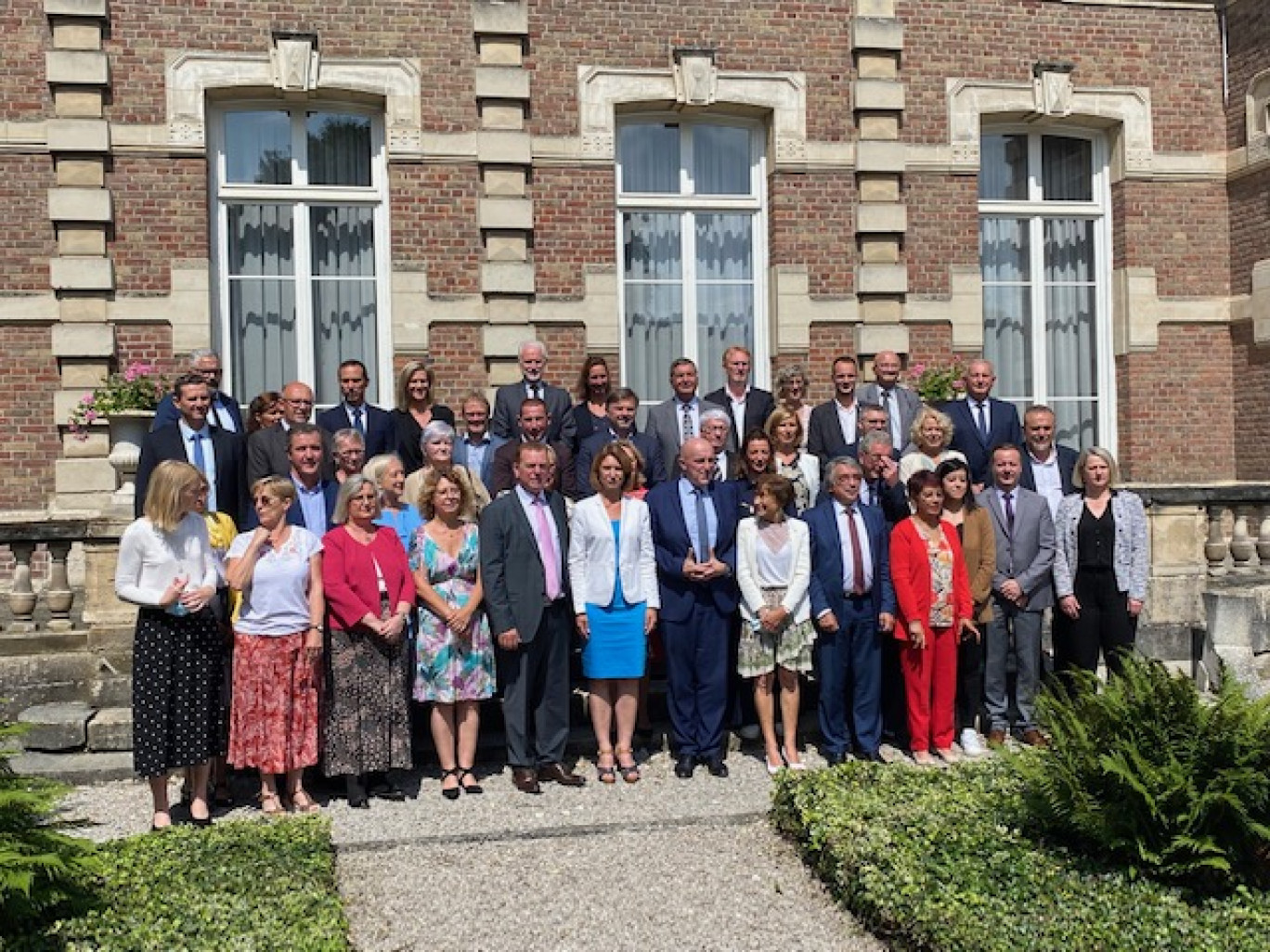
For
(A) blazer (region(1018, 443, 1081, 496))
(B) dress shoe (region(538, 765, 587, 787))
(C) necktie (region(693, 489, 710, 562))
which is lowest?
(B) dress shoe (region(538, 765, 587, 787))

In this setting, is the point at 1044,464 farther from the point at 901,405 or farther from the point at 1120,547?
the point at 901,405

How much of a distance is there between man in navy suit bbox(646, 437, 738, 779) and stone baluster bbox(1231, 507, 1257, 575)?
4140 mm

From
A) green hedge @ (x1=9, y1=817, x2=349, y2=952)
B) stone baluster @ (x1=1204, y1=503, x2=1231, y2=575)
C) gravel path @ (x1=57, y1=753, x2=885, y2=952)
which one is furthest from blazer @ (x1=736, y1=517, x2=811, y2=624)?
stone baluster @ (x1=1204, y1=503, x2=1231, y2=575)

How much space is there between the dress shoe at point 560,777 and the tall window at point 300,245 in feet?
15.7

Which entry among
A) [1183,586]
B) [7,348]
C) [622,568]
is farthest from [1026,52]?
[7,348]

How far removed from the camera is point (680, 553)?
260 inches

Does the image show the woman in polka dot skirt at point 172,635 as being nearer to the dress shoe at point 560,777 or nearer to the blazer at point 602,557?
the dress shoe at point 560,777

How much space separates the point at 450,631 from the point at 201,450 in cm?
172

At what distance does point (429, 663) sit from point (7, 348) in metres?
5.25

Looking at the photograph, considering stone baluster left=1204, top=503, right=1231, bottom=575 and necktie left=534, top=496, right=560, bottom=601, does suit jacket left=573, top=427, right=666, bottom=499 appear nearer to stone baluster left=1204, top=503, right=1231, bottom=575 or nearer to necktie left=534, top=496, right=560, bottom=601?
necktie left=534, top=496, right=560, bottom=601

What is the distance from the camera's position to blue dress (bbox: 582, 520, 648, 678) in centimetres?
645

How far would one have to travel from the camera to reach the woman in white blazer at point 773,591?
6516 mm

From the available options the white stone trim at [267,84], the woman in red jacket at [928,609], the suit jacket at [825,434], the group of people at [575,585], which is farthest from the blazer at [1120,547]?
the white stone trim at [267,84]

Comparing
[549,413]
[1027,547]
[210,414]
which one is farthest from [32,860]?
[1027,547]
